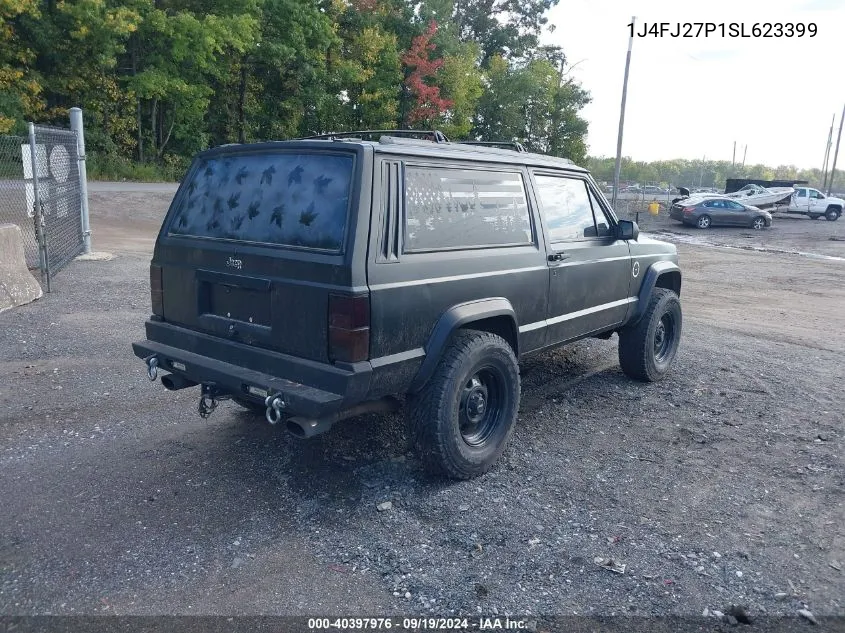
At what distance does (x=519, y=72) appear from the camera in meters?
42.9

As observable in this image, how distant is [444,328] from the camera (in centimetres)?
378

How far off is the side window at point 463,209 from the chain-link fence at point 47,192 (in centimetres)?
707

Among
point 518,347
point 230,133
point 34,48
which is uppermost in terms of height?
point 34,48

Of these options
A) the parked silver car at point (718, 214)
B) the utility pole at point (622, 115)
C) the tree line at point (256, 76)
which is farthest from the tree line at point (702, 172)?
the utility pole at point (622, 115)

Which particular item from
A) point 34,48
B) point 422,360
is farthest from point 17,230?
point 34,48

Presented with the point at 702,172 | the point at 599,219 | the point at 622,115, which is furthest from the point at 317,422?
the point at 702,172

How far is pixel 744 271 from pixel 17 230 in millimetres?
14320

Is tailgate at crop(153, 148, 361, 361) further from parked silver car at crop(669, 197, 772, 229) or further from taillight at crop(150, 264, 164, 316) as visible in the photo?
parked silver car at crop(669, 197, 772, 229)

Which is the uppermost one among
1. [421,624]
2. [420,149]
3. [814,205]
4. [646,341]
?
[420,149]

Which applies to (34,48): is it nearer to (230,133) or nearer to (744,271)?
(230,133)

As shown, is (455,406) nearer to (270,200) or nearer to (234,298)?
(234,298)

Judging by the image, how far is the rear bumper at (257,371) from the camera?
11.0 ft

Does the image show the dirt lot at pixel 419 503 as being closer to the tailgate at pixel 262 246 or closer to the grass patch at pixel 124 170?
the tailgate at pixel 262 246

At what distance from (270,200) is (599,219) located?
2.79 meters
